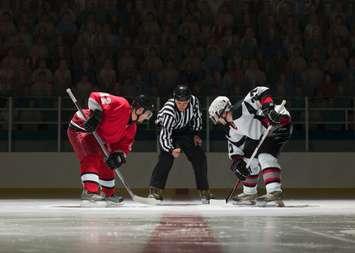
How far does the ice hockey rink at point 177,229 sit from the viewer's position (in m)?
4.58

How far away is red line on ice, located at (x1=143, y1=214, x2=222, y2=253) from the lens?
14.7 ft

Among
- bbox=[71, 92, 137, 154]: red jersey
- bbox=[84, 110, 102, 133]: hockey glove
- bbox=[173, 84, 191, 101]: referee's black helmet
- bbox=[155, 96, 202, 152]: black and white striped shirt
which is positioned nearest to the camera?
bbox=[84, 110, 102, 133]: hockey glove

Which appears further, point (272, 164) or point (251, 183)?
point (251, 183)

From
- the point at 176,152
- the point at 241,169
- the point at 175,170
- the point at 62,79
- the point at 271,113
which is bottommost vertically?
the point at 175,170

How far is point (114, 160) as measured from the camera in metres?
8.41

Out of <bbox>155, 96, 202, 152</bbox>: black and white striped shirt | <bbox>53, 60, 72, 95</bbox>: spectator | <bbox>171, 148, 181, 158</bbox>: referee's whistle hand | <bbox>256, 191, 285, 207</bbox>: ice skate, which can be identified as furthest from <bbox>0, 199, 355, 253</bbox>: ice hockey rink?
<bbox>53, 60, 72, 95</bbox>: spectator

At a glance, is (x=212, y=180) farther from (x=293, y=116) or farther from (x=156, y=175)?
(x=156, y=175)

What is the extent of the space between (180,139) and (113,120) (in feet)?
3.06

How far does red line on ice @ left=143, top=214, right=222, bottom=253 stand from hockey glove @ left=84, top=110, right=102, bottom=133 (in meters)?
2.00

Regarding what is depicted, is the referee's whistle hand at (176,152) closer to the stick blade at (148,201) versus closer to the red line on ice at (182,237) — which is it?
the stick blade at (148,201)

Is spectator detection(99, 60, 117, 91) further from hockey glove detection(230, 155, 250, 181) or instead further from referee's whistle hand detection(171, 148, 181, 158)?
hockey glove detection(230, 155, 250, 181)

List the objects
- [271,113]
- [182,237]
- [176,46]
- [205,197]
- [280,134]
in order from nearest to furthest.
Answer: [182,237]
[271,113]
[280,134]
[205,197]
[176,46]

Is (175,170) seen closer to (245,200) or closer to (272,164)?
(245,200)

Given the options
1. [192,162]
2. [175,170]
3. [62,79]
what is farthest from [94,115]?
[62,79]
